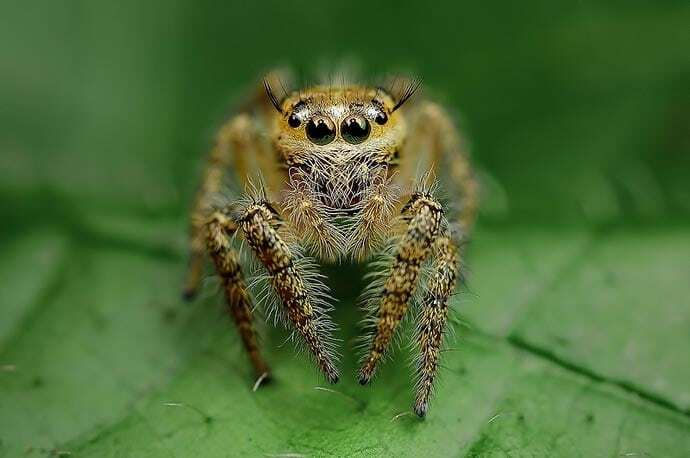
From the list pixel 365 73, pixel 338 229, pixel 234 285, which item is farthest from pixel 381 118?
pixel 365 73

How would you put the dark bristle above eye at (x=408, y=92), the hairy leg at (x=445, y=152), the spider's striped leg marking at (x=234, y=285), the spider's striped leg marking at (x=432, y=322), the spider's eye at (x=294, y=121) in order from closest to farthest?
1. the spider's striped leg marking at (x=432, y=322)
2. the spider's striped leg marking at (x=234, y=285)
3. the spider's eye at (x=294, y=121)
4. the dark bristle above eye at (x=408, y=92)
5. the hairy leg at (x=445, y=152)

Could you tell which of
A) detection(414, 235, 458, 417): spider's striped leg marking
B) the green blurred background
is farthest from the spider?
the green blurred background

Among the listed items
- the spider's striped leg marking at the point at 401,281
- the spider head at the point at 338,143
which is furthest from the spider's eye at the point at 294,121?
the spider's striped leg marking at the point at 401,281

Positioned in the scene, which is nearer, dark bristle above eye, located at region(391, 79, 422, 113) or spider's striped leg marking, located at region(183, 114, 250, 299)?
dark bristle above eye, located at region(391, 79, 422, 113)

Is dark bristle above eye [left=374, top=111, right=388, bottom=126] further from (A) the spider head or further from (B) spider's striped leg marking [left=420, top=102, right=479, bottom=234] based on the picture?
(B) spider's striped leg marking [left=420, top=102, right=479, bottom=234]

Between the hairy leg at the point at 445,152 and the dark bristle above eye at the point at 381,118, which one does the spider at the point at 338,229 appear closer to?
the dark bristle above eye at the point at 381,118

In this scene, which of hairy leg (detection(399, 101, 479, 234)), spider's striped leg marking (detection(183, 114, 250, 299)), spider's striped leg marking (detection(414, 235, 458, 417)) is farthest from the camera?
hairy leg (detection(399, 101, 479, 234))

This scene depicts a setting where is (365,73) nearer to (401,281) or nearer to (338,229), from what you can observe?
(338,229)

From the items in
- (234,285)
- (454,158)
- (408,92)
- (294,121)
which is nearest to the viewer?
(234,285)
